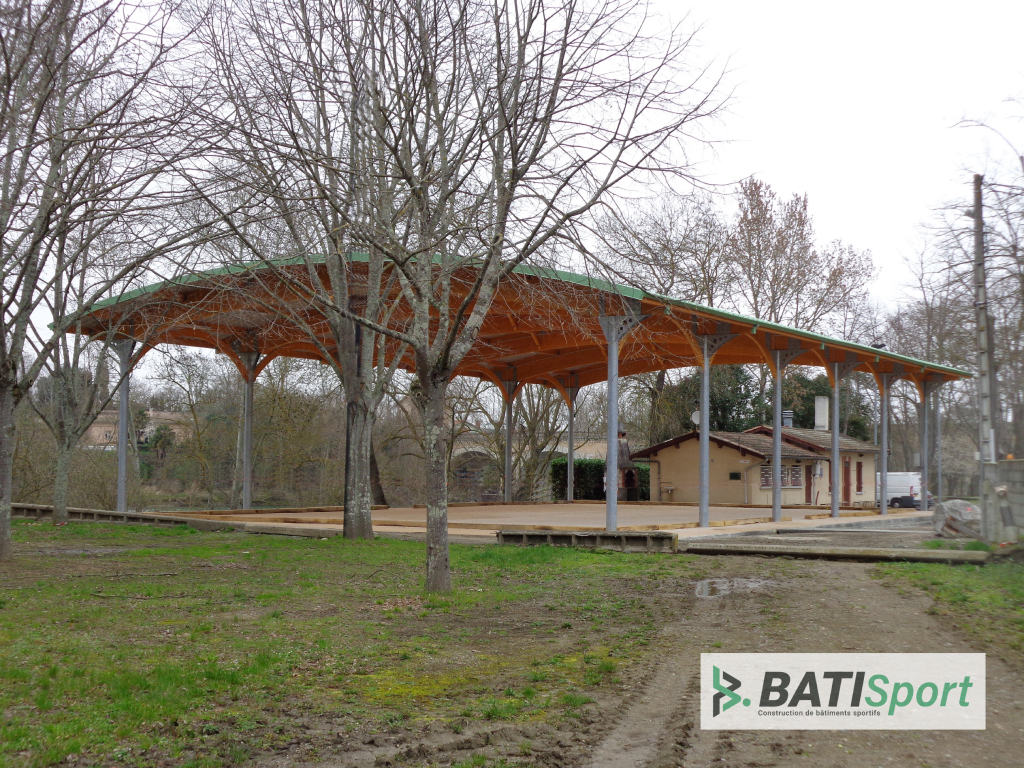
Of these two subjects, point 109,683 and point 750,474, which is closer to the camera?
point 109,683

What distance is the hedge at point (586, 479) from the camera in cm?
3625

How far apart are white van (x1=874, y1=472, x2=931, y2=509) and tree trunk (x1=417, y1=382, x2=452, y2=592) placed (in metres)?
28.0

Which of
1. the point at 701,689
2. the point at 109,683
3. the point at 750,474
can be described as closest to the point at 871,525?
the point at 750,474

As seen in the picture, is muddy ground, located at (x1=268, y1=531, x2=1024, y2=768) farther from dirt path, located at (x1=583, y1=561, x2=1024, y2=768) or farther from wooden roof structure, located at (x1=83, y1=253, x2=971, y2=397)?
wooden roof structure, located at (x1=83, y1=253, x2=971, y2=397)

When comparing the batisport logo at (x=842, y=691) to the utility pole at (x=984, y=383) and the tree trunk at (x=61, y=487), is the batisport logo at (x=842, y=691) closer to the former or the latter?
the utility pole at (x=984, y=383)

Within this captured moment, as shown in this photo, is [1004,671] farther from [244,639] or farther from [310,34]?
[310,34]

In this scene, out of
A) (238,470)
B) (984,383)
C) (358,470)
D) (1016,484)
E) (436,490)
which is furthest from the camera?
(238,470)

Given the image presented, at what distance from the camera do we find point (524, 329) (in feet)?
73.8

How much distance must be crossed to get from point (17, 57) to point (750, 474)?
27.5 meters

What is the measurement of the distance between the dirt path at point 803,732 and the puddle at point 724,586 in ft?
0.60

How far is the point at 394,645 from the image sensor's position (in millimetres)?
6473

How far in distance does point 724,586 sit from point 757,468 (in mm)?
21735

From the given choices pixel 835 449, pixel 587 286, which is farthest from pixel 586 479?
pixel 587 286

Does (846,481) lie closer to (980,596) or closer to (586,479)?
(586,479)
